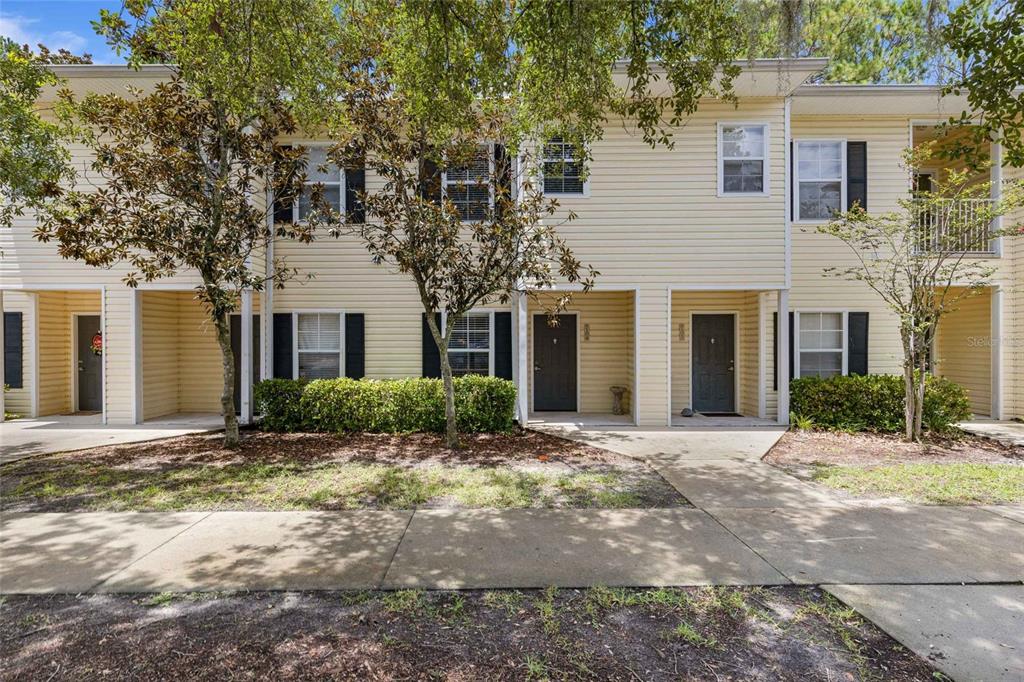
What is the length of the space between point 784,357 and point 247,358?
32.0 ft

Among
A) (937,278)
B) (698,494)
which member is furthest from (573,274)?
(937,278)

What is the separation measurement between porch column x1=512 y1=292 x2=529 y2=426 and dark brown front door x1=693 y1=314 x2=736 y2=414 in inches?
152

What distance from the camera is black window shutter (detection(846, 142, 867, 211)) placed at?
959 cm

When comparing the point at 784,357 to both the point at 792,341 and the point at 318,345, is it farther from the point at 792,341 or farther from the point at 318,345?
the point at 318,345

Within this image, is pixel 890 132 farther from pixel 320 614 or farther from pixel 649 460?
pixel 320 614

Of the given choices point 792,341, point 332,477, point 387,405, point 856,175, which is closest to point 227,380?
point 387,405

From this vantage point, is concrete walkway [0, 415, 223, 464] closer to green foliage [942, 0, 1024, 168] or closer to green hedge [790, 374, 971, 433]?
green hedge [790, 374, 971, 433]

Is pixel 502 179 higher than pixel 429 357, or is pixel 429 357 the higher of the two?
pixel 502 179

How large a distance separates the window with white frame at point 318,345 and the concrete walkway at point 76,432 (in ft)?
6.04

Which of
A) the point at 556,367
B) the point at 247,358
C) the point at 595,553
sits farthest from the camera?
the point at 556,367

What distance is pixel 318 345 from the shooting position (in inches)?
377

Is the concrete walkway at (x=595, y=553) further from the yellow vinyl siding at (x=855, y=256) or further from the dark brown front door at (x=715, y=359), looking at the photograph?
the yellow vinyl siding at (x=855, y=256)

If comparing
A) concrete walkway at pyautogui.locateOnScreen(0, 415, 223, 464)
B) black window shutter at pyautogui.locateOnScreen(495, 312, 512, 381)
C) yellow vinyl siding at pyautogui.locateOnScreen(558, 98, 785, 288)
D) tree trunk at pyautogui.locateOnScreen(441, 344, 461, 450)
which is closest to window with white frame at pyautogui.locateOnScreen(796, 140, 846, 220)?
yellow vinyl siding at pyautogui.locateOnScreen(558, 98, 785, 288)

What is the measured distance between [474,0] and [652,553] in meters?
5.23
